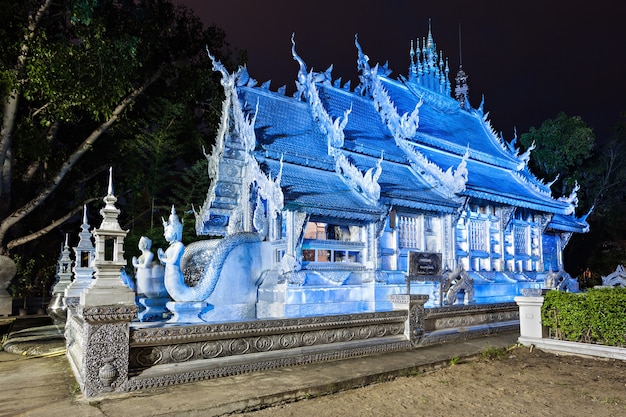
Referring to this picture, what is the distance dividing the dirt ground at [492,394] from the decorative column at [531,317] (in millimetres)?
1385

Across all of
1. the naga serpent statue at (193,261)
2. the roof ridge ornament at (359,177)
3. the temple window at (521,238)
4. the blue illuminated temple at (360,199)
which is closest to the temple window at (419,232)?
the blue illuminated temple at (360,199)

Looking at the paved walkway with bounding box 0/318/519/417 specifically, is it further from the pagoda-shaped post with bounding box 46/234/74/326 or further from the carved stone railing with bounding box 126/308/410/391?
the pagoda-shaped post with bounding box 46/234/74/326

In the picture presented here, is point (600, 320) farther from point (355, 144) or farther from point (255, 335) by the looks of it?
point (355, 144)

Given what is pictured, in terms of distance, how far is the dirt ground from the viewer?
5.71 metres

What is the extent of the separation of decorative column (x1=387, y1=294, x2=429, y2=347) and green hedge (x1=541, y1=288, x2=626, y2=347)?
2.61 metres

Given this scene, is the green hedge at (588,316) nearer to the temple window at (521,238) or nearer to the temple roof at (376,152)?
the temple roof at (376,152)

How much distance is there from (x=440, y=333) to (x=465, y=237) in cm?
643

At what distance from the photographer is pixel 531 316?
9.98 meters

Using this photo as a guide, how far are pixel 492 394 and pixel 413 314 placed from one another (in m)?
3.19

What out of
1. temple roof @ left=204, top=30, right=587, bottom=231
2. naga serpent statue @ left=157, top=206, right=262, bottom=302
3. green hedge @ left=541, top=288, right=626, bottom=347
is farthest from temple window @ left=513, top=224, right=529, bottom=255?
naga serpent statue @ left=157, top=206, right=262, bottom=302

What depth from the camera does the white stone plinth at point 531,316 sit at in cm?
984

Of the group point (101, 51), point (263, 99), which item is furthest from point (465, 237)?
point (101, 51)

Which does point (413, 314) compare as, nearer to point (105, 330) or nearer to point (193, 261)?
point (193, 261)

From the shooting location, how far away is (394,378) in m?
7.32
